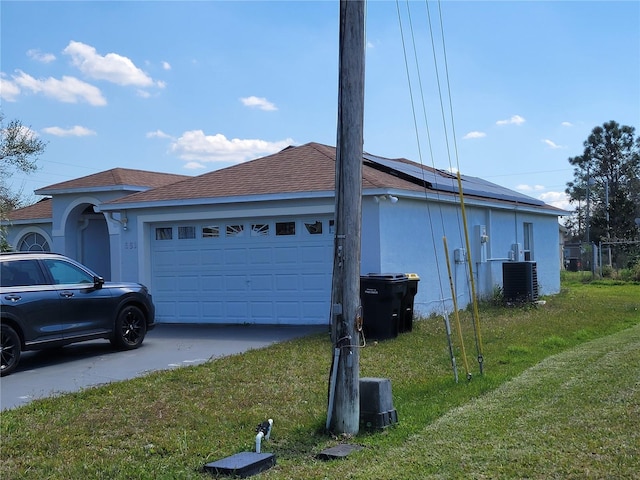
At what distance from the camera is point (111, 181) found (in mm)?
21391

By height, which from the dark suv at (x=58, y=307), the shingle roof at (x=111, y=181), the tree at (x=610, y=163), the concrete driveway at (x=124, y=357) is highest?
the tree at (x=610, y=163)

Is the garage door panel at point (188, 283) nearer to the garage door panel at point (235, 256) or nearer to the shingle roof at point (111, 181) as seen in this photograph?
the garage door panel at point (235, 256)

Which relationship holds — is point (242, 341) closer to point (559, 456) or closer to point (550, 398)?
point (550, 398)

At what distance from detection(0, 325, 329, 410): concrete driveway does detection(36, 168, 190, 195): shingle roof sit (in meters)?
7.92

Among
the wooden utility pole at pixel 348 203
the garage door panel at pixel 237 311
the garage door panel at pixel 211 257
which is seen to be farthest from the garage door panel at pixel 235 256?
the wooden utility pole at pixel 348 203

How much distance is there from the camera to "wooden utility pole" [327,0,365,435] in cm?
654

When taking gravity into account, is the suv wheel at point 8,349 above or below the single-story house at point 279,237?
below

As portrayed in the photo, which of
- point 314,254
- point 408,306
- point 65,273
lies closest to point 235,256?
point 314,254

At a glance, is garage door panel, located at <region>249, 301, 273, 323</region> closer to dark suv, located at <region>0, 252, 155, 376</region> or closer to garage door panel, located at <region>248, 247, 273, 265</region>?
garage door panel, located at <region>248, 247, 273, 265</region>

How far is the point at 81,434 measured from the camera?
256 inches

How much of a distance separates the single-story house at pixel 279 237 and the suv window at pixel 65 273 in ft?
15.6

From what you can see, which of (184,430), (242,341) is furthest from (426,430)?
(242,341)

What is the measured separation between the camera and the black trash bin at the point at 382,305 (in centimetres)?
1233

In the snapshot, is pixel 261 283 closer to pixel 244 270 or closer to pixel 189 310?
pixel 244 270
